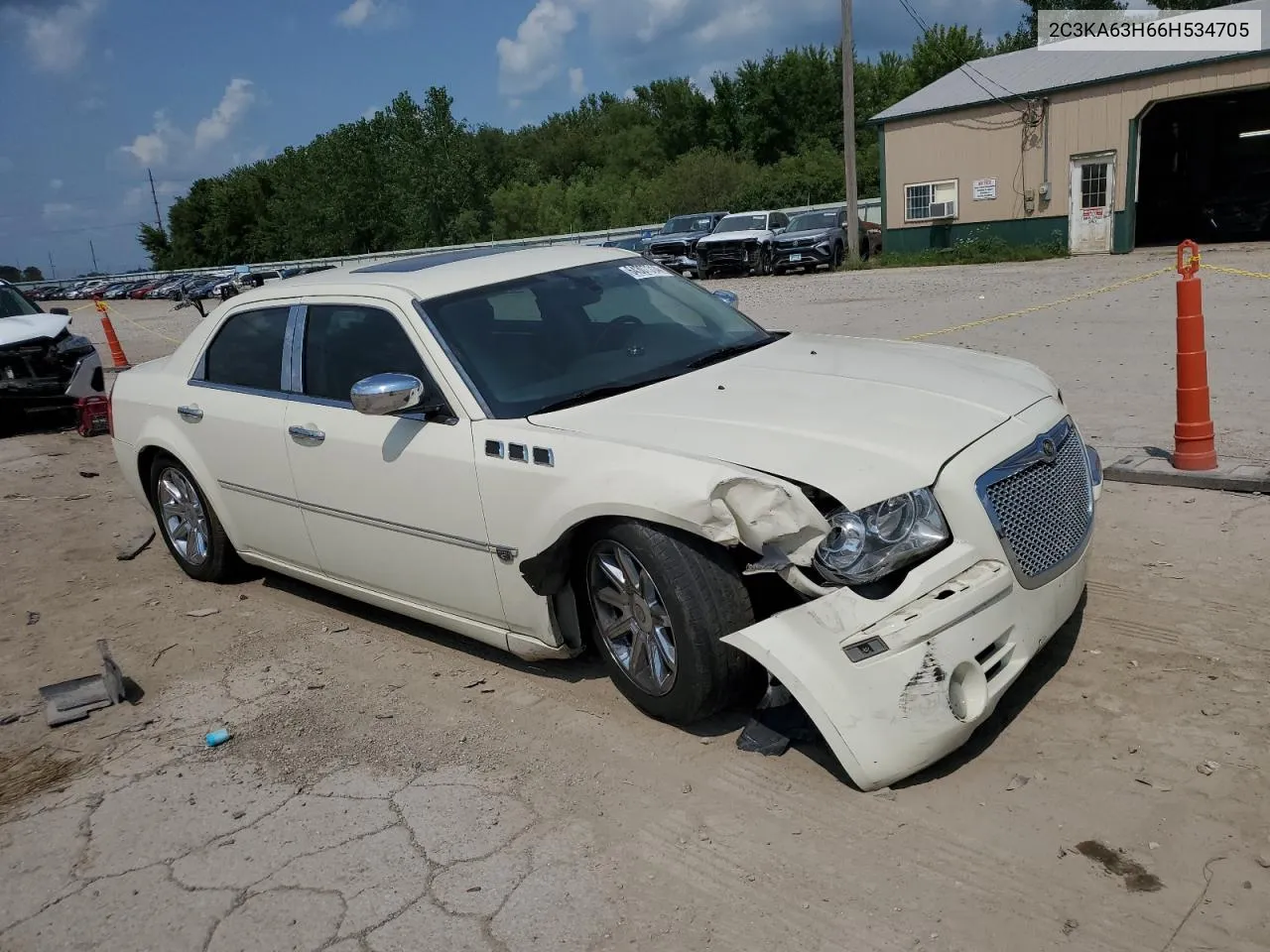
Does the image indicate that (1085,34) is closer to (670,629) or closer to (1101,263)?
(1101,263)

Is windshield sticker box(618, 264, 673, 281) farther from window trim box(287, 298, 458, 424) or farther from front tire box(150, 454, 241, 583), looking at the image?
front tire box(150, 454, 241, 583)

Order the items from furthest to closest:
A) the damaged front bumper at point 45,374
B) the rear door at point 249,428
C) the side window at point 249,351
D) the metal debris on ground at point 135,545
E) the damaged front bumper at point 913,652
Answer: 1. the damaged front bumper at point 45,374
2. the metal debris on ground at point 135,545
3. the side window at point 249,351
4. the rear door at point 249,428
5. the damaged front bumper at point 913,652

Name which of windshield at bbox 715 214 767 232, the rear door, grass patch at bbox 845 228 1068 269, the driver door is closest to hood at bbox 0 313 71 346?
the rear door

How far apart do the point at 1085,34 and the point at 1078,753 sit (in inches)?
1163

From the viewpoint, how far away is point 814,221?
28672 mm

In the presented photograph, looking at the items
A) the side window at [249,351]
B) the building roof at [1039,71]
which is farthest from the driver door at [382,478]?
the building roof at [1039,71]

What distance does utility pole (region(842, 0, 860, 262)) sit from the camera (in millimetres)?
26312

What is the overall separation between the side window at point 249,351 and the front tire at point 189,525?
0.63 m

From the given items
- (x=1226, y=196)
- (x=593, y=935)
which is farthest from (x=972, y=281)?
(x=593, y=935)

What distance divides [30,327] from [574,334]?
10.0 metres

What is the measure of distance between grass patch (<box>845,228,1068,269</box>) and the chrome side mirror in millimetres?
24106

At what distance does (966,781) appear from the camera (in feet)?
10.5

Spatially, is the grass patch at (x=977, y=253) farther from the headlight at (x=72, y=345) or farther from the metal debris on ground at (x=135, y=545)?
the metal debris on ground at (x=135, y=545)

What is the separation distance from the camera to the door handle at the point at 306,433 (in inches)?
180
